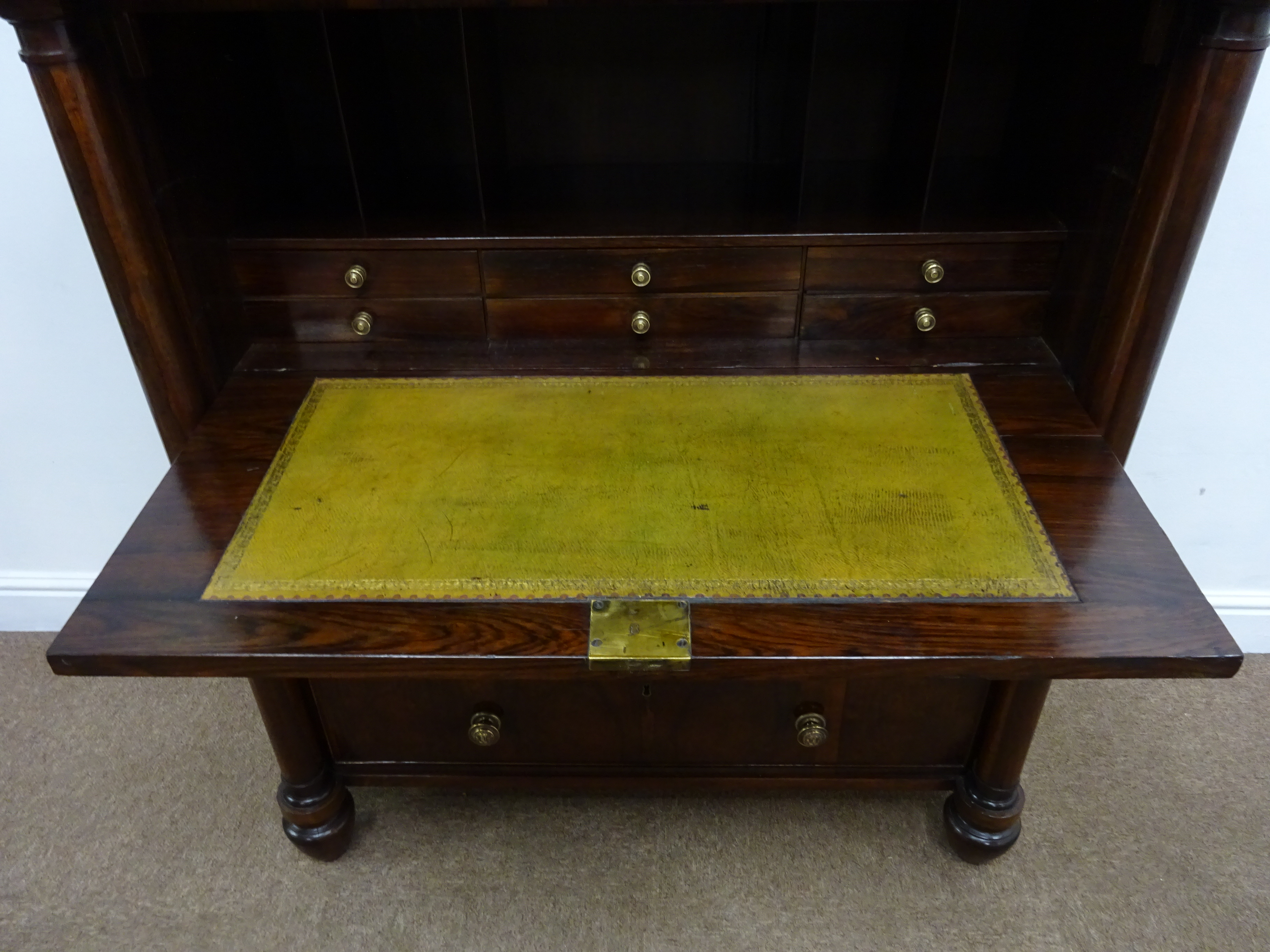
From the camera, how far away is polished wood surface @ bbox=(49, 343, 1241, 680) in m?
0.79

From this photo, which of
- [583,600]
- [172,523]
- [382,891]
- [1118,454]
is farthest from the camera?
[382,891]

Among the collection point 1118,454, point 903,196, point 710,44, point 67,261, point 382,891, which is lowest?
point 382,891

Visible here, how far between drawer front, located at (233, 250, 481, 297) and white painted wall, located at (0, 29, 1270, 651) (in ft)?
1.28

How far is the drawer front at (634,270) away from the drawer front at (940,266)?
4cm

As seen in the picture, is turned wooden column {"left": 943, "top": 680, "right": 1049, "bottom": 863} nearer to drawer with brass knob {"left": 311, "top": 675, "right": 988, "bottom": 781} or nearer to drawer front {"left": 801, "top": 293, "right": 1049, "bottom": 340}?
drawer with brass knob {"left": 311, "top": 675, "right": 988, "bottom": 781}

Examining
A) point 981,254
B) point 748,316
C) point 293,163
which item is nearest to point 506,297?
point 748,316

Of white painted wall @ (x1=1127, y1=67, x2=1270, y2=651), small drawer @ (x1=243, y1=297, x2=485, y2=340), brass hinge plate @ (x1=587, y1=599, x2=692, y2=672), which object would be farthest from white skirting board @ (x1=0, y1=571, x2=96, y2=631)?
white painted wall @ (x1=1127, y1=67, x2=1270, y2=651)

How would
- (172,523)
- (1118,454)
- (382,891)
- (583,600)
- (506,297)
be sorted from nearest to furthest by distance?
(583,600)
(172,523)
(1118,454)
(506,297)
(382,891)

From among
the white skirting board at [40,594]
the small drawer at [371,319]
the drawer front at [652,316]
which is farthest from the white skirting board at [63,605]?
the drawer front at [652,316]

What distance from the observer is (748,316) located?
1.18 m

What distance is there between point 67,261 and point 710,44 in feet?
3.25

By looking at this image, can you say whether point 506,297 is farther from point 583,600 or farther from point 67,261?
point 67,261

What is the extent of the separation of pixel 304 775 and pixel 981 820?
0.88 m

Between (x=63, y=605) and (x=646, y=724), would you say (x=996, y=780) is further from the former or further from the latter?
(x=63, y=605)
